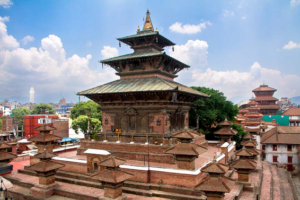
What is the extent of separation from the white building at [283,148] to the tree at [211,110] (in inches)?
245

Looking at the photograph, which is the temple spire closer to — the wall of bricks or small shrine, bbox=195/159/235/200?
the wall of bricks

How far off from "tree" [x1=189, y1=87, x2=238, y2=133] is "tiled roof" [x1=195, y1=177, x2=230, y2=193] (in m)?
16.5

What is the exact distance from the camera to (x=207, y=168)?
10.7 m

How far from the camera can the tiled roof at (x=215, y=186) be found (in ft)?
33.8

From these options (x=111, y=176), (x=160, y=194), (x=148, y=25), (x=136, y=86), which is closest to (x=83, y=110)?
(x=148, y=25)

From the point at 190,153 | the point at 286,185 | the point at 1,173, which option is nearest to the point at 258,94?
the point at 286,185

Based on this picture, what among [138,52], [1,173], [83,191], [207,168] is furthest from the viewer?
[138,52]

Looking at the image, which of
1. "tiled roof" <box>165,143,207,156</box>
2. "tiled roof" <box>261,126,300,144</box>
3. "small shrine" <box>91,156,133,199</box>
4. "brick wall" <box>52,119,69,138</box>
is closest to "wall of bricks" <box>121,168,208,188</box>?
"tiled roof" <box>165,143,207,156</box>

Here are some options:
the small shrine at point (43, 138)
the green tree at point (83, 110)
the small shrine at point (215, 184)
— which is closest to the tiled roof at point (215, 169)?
the small shrine at point (215, 184)

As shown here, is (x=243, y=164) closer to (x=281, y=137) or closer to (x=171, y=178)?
(x=171, y=178)

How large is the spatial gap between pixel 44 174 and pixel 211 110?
20.0 m

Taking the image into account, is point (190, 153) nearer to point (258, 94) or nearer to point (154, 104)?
point (154, 104)

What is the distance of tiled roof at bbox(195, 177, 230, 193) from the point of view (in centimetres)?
1029

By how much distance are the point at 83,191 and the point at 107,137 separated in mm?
5228
